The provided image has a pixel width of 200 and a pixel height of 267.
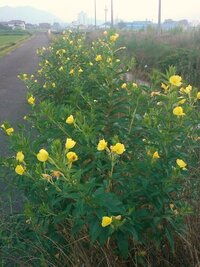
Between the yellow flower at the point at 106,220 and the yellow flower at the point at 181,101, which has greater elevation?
the yellow flower at the point at 181,101

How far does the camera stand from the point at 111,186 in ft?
8.41

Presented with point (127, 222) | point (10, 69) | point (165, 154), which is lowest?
point (10, 69)

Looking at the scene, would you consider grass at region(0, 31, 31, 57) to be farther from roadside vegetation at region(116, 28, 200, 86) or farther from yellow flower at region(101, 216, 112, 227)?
yellow flower at region(101, 216, 112, 227)

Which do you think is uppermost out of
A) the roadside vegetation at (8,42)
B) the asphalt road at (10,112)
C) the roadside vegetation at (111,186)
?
the roadside vegetation at (111,186)

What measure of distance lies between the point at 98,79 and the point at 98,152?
1.63 metres

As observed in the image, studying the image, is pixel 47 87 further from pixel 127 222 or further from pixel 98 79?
pixel 127 222

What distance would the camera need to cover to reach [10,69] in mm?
19328

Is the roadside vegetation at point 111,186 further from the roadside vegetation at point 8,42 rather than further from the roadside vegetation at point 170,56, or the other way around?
the roadside vegetation at point 8,42

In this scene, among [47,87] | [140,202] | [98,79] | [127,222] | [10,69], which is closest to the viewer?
[127,222]

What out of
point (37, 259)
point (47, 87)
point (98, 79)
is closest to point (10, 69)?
point (47, 87)

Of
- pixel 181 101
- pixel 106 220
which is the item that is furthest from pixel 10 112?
pixel 106 220

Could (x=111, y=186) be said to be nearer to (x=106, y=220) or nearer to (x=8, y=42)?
(x=106, y=220)

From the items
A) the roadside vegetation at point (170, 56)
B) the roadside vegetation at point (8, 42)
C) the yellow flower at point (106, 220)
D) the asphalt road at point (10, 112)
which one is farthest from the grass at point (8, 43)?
the yellow flower at point (106, 220)

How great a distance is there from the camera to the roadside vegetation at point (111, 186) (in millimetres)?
2211
